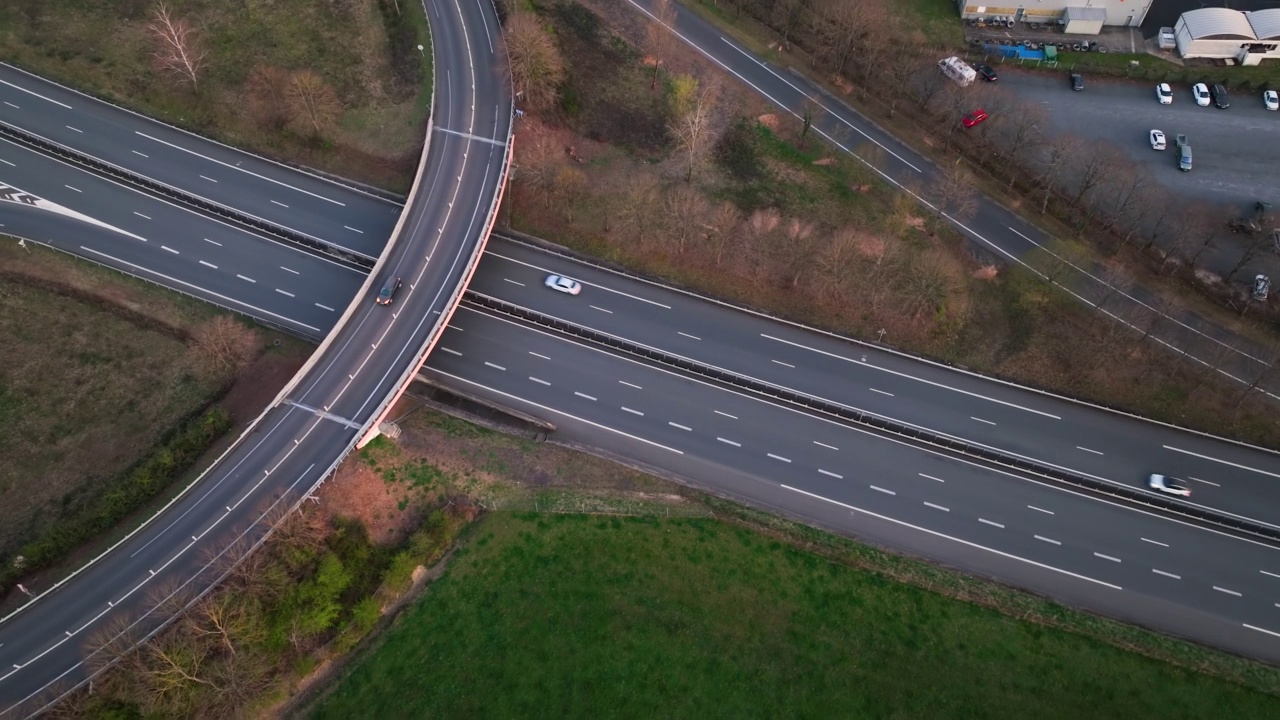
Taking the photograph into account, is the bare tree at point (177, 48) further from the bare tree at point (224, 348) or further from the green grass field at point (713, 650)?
the green grass field at point (713, 650)

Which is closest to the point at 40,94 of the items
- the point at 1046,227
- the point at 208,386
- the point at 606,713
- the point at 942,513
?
the point at 208,386

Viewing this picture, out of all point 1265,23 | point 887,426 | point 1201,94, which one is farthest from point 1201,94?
point 887,426

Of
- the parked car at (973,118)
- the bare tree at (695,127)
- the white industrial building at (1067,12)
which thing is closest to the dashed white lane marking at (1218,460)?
the parked car at (973,118)

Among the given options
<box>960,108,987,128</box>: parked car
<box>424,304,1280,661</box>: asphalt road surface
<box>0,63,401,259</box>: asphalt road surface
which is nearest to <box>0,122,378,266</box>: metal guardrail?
<box>0,63,401,259</box>: asphalt road surface

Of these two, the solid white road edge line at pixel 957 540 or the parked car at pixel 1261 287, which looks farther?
the parked car at pixel 1261 287

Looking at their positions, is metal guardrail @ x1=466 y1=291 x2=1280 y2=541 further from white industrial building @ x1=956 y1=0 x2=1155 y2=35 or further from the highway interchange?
white industrial building @ x1=956 y1=0 x2=1155 y2=35

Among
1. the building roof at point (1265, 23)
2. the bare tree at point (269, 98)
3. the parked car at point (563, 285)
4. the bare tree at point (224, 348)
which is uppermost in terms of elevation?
the building roof at point (1265, 23)
